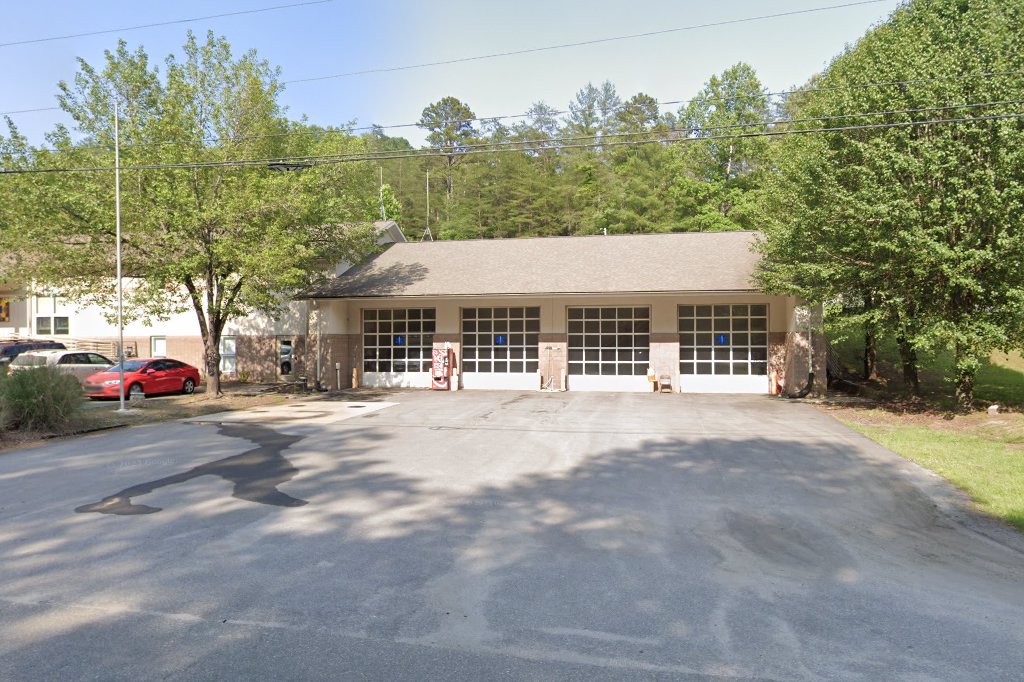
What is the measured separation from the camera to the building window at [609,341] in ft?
83.0

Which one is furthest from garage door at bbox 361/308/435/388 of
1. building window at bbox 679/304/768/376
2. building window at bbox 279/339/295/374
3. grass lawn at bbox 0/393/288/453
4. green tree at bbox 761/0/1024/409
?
green tree at bbox 761/0/1024/409

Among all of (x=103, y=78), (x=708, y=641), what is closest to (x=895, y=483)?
(x=708, y=641)

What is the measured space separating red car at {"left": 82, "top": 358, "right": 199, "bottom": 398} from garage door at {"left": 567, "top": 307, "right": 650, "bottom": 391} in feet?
49.7

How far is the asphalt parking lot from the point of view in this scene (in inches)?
166

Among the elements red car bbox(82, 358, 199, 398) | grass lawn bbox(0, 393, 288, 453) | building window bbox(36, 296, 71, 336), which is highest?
building window bbox(36, 296, 71, 336)

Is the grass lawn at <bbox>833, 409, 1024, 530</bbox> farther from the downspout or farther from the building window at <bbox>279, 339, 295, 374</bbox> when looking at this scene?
the building window at <bbox>279, 339, 295, 374</bbox>

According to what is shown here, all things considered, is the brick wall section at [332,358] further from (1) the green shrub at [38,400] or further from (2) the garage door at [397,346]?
(1) the green shrub at [38,400]

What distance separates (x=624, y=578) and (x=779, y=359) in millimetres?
20184

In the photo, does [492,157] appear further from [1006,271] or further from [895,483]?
[895,483]

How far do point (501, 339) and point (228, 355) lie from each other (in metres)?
12.9

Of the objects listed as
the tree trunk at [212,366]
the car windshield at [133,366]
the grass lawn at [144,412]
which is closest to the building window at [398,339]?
the grass lawn at [144,412]

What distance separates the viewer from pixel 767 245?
19859 millimetres

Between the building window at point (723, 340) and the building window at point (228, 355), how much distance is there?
775 inches

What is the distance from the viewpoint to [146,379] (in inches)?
905
